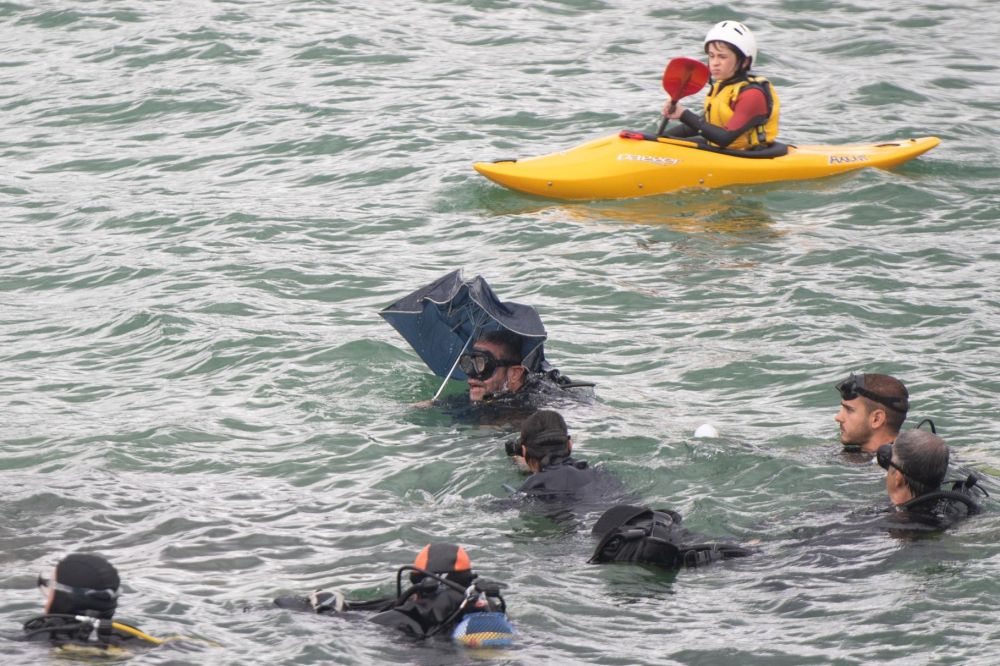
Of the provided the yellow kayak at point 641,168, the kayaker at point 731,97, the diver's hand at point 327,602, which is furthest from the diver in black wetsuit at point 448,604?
the yellow kayak at point 641,168

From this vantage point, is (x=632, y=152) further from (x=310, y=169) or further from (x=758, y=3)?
(x=758, y=3)

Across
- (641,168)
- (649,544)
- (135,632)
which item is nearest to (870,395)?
(649,544)

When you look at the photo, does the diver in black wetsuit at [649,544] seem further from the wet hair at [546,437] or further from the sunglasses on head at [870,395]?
the sunglasses on head at [870,395]

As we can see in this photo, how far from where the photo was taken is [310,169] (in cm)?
1620

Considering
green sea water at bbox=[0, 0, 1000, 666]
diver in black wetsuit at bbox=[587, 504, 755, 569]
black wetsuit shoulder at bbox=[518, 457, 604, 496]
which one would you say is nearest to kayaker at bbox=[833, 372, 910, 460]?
green sea water at bbox=[0, 0, 1000, 666]

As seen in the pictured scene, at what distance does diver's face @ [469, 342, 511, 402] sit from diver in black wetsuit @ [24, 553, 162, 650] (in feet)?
13.0

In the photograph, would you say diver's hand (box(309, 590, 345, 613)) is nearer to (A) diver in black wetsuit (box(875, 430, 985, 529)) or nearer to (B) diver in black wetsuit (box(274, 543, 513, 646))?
(B) diver in black wetsuit (box(274, 543, 513, 646))

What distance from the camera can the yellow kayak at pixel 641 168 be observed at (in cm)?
1441

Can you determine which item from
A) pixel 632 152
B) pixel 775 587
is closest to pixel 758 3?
pixel 632 152

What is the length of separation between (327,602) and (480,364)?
3248 millimetres

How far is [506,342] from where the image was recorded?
9.88 meters

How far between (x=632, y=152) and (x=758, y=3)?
8.84m

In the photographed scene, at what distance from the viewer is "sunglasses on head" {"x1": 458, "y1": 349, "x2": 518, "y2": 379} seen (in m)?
9.74

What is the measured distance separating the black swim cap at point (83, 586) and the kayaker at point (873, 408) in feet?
15.4
